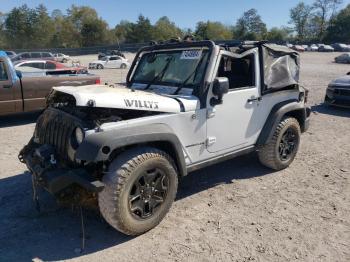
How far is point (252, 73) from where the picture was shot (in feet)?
16.2

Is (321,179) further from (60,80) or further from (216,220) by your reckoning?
(60,80)

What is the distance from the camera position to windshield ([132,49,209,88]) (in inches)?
173

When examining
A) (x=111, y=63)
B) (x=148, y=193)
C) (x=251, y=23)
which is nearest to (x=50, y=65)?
(x=111, y=63)

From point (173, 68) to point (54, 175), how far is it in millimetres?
2121

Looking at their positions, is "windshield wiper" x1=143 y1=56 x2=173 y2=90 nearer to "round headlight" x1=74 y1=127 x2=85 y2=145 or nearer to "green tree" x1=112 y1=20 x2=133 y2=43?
"round headlight" x1=74 y1=127 x2=85 y2=145

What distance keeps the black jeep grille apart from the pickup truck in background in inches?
169

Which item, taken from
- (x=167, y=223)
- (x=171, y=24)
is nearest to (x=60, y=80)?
(x=167, y=223)

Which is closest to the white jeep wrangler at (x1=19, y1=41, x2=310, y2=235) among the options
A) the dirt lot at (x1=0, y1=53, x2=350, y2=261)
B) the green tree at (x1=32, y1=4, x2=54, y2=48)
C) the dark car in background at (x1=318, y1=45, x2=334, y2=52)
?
the dirt lot at (x1=0, y1=53, x2=350, y2=261)

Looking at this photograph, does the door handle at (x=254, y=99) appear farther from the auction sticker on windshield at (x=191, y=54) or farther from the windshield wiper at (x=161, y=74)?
the windshield wiper at (x=161, y=74)

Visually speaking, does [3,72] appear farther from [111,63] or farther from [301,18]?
[301,18]

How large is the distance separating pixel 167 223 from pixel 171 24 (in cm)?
9974

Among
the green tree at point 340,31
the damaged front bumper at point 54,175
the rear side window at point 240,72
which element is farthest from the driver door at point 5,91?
the green tree at point 340,31

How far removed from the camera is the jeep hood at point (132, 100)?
3.49m

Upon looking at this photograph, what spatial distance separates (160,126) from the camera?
3.78 meters
